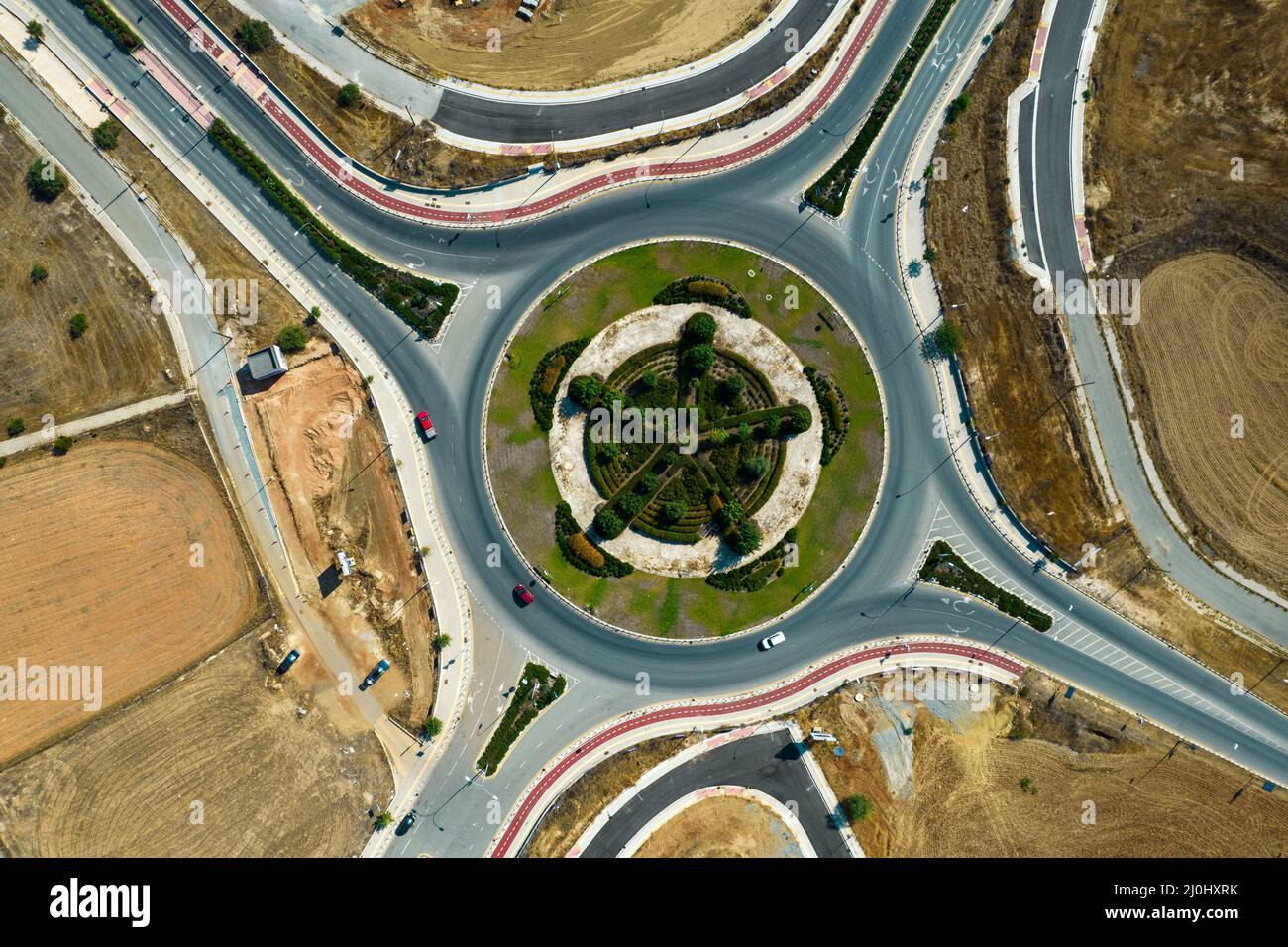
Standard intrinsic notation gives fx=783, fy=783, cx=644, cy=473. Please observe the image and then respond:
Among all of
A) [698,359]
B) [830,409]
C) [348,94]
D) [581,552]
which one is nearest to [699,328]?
[698,359]

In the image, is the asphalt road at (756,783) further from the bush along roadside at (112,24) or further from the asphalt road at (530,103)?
the bush along roadside at (112,24)

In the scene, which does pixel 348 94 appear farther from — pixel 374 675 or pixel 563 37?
pixel 374 675

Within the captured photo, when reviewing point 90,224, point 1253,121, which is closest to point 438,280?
point 90,224

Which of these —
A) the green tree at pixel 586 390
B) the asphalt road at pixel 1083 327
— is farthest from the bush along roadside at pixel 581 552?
the asphalt road at pixel 1083 327

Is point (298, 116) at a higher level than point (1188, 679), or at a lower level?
higher

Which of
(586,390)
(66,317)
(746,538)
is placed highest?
(66,317)

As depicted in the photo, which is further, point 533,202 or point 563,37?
point 563,37
